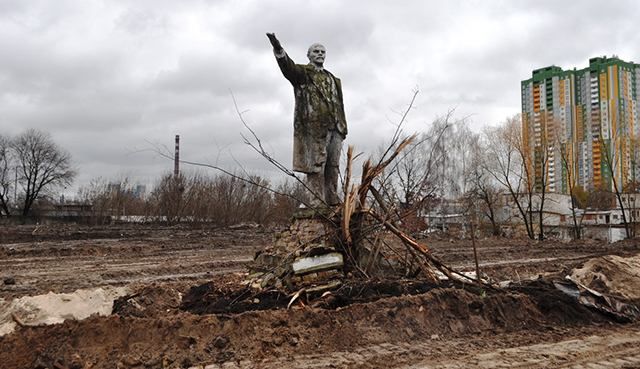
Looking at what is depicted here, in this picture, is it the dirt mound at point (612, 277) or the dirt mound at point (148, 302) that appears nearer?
the dirt mound at point (148, 302)

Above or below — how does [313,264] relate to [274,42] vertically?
below

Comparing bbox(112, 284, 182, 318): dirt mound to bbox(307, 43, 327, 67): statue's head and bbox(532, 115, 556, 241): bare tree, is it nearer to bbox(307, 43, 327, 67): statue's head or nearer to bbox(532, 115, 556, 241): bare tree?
bbox(307, 43, 327, 67): statue's head

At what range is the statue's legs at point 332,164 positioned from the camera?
25.8 feet

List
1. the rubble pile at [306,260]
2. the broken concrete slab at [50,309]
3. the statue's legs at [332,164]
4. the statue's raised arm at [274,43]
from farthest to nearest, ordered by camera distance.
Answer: the statue's legs at [332,164] < the statue's raised arm at [274,43] < the rubble pile at [306,260] < the broken concrete slab at [50,309]

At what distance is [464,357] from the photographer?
4.42 meters

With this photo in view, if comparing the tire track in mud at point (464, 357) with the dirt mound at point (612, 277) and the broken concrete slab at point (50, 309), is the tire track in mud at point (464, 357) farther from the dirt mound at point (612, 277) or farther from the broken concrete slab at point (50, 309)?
the dirt mound at point (612, 277)

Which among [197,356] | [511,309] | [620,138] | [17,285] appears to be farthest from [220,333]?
[620,138]

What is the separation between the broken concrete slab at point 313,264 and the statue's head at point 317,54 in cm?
308

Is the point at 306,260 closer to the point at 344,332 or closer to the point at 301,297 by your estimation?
the point at 301,297

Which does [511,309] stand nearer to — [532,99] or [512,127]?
[512,127]

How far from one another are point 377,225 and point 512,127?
23987 millimetres

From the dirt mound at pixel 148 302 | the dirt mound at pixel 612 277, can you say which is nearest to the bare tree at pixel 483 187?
the dirt mound at pixel 612 277

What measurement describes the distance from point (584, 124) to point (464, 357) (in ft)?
122

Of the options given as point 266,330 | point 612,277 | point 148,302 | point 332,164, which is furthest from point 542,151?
point 266,330
